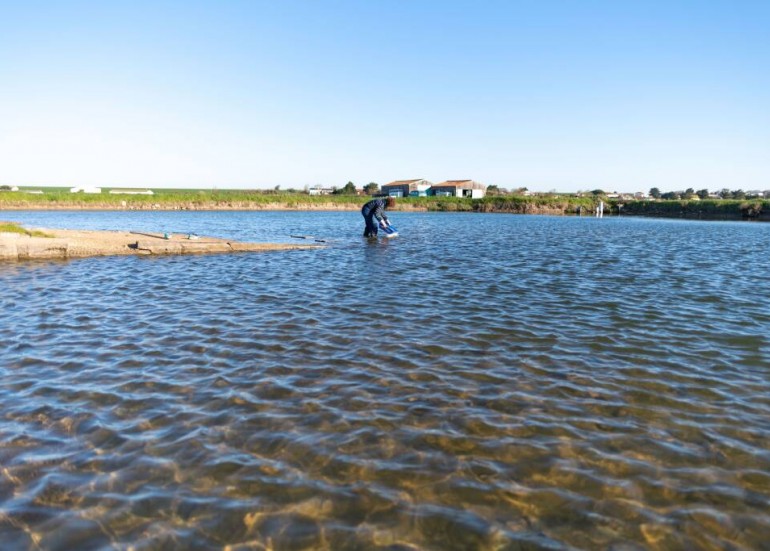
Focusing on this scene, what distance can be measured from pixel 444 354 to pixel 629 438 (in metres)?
3.68

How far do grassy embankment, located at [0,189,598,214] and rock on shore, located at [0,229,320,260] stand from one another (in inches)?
2410

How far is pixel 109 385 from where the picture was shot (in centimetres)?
745

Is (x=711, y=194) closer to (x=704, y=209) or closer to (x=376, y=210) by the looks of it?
(x=704, y=209)

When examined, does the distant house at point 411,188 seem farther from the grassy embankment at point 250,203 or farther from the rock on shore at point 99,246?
the rock on shore at point 99,246

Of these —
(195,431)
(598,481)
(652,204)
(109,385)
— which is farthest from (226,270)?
(652,204)

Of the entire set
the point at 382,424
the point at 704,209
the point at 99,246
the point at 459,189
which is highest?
the point at 459,189

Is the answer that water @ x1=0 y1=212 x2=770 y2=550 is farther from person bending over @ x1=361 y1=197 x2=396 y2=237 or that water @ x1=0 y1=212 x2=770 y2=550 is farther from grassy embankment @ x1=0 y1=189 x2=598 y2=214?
grassy embankment @ x1=0 y1=189 x2=598 y2=214

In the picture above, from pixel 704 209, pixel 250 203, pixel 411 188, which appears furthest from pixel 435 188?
pixel 704 209

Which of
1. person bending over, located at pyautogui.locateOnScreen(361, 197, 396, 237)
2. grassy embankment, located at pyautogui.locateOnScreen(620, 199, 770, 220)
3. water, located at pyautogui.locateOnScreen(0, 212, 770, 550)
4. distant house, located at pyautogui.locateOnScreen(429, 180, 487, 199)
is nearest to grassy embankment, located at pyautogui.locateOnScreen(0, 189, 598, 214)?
grassy embankment, located at pyautogui.locateOnScreen(620, 199, 770, 220)

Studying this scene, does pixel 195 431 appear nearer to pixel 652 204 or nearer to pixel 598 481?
pixel 598 481

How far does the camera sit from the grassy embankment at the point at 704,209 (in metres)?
75.3

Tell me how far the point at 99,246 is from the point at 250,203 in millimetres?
69707

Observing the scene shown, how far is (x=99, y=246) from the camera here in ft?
74.7

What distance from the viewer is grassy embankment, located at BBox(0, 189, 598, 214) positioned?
77625 millimetres
